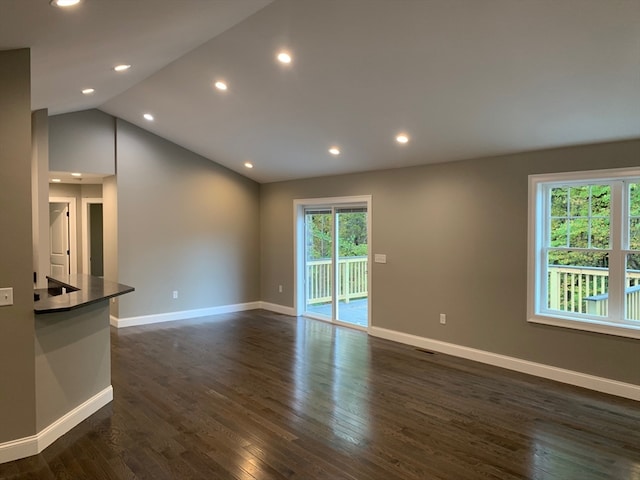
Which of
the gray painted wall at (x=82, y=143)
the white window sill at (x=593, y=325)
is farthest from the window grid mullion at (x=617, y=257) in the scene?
the gray painted wall at (x=82, y=143)

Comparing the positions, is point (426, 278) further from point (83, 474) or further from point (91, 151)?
point (91, 151)

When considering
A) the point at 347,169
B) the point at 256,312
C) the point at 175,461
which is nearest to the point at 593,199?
the point at 347,169

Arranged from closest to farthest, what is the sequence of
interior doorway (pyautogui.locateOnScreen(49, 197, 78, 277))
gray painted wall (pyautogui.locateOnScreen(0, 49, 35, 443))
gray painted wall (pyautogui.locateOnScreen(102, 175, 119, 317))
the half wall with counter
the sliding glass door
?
gray painted wall (pyautogui.locateOnScreen(0, 49, 35, 443)) < the half wall with counter < gray painted wall (pyautogui.locateOnScreen(102, 175, 119, 317)) < the sliding glass door < interior doorway (pyautogui.locateOnScreen(49, 197, 78, 277))

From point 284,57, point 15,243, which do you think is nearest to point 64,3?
point 15,243

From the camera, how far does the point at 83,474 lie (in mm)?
2869

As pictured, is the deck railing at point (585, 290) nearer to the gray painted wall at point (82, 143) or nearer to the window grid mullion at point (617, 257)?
the window grid mullion at point (617, 257)

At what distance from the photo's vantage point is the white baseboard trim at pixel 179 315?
7.02m

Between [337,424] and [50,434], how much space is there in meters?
2.06

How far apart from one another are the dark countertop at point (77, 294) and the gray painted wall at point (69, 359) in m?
0.09

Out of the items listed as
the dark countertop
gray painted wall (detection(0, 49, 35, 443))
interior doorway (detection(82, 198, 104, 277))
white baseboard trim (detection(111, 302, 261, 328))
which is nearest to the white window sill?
the dark countertop

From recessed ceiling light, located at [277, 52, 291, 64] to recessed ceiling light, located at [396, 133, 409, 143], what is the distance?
1610mm

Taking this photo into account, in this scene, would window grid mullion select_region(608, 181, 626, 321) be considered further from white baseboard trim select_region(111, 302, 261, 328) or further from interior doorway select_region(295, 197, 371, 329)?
white baseboard trim select_region(111, 302, 261, 328)

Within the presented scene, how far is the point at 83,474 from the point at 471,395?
3.19m

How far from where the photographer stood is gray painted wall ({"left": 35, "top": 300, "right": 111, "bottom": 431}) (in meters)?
3.18
